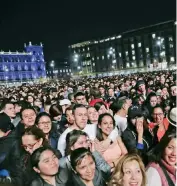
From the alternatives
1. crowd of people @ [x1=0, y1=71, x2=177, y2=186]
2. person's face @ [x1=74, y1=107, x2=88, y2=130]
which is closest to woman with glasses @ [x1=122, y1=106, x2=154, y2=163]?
crowd of people @ [x1=0, y1=71, x2=177, y2=186]

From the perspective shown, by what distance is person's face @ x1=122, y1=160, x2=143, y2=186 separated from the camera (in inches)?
150

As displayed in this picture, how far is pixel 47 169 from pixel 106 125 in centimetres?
184

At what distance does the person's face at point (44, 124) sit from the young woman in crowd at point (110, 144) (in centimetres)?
103

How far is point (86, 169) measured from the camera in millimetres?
4176

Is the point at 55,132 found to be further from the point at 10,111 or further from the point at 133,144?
the point at 10,111

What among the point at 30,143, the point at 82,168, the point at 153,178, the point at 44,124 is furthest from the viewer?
the point at 44,124

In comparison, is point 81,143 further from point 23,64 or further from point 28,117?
point 23,64

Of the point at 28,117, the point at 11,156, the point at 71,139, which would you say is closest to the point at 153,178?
the point at 71,139

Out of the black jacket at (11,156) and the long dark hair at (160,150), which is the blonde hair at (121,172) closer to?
the long dark hair at (160,150)

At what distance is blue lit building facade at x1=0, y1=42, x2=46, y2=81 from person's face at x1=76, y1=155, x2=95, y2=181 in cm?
12746

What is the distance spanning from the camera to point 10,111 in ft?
29.0

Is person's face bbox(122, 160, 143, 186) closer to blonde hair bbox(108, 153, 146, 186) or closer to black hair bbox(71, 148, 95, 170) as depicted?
blonde hair bbox(108, 153, 146, 186)

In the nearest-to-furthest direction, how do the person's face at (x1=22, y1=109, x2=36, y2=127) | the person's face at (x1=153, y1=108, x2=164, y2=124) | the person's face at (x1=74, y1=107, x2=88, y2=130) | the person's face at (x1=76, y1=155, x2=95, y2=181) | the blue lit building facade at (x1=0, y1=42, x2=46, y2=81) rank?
the person's face at (x1=76, y1=155, x2=95, y2=181) → the person's face at (x1=74, y1=107, x2=88, y2=130) → the person's face at (x1=153, y1=108, x2=164, y2=124) → the person's face at (x1=22, y1=109, x2=36, y2=127) → the blue lit building facade at (x1=0, y1=42, x2=46, y2=81)

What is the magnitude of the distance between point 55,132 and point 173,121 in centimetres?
247
